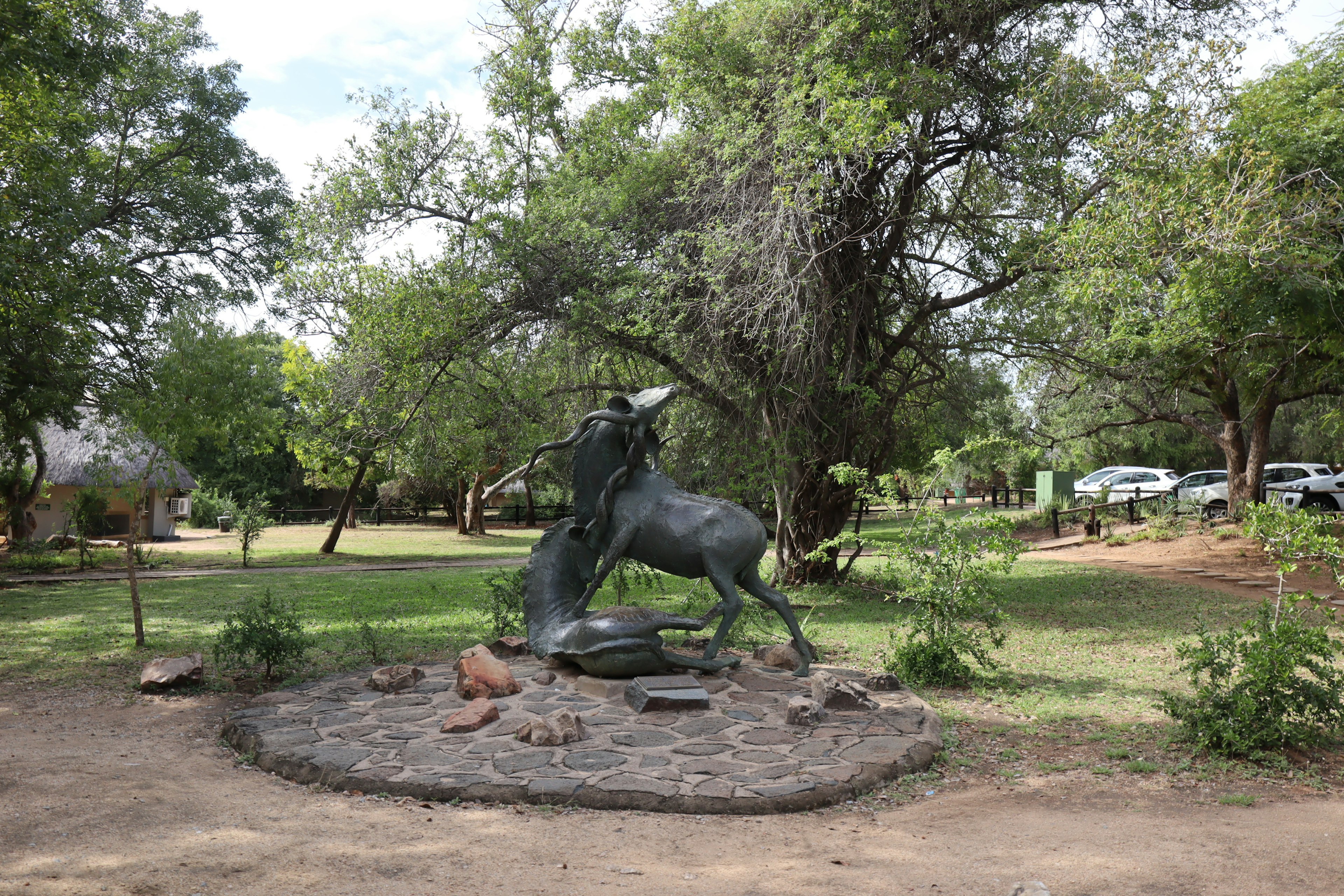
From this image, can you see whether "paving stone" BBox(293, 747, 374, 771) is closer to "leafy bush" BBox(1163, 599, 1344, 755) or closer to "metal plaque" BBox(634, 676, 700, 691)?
"metal plaque" BBox(634, 676, 700, 691)

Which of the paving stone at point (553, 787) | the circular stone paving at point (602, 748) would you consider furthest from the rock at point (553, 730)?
the paving stone at point (553, 787)

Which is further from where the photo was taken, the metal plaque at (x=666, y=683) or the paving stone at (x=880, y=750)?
the metal plaque at (x=666, y=683)

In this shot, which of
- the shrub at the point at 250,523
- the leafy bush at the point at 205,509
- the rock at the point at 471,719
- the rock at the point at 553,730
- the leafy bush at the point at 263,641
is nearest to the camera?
the rock at the point at 553,730

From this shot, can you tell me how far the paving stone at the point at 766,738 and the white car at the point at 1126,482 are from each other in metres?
24.3

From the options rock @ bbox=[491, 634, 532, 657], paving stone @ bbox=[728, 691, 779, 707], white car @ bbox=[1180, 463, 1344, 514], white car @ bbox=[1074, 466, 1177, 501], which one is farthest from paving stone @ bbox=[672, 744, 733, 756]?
white car @ bbox=[1074, 466, 1177, 501]

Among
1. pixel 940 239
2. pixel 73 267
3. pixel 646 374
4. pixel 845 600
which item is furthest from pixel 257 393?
pixel 940 239

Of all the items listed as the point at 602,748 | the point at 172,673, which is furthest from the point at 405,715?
the point at 172,673

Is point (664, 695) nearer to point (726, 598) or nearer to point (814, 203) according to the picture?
point (726, 598)

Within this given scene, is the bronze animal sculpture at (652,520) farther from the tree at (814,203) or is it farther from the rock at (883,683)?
the tree at (814,203)

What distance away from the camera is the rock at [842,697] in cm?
614

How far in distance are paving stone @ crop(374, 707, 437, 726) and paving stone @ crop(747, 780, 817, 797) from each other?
8.07 ft

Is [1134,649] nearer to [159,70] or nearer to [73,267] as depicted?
[73,267]

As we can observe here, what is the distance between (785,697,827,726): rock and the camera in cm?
572

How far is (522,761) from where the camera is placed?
4.99 metres
